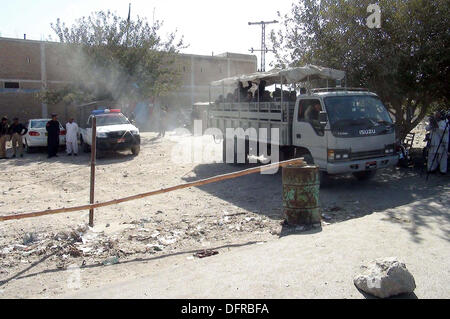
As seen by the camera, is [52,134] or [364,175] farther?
[52,134]

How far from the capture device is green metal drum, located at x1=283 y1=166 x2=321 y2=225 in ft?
21.3

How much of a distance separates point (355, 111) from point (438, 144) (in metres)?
2.91

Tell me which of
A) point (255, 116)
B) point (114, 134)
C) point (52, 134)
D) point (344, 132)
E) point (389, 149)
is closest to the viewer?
point (344, 132)

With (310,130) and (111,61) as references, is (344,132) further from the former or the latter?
(111,61)

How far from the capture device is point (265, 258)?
4.96 m

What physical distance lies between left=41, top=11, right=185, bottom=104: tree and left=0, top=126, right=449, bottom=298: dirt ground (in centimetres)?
1128

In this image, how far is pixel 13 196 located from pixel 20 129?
8.17 m

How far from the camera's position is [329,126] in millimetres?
8719

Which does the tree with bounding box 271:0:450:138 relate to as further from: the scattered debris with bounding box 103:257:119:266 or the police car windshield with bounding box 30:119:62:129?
the police car windshield with bounding box 30:119:62:129

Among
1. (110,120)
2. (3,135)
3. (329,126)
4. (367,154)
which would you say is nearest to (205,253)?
(329,126)

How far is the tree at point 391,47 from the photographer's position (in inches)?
439

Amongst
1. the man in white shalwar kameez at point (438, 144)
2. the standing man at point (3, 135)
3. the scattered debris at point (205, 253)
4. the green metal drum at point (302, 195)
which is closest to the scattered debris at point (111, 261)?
the scattered debris at point (205, 253)

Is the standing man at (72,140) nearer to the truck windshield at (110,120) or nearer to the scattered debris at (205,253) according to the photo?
the truck windshield at (110,120)

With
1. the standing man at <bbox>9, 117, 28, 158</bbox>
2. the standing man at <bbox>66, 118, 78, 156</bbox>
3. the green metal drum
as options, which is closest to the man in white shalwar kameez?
the green metal drum
